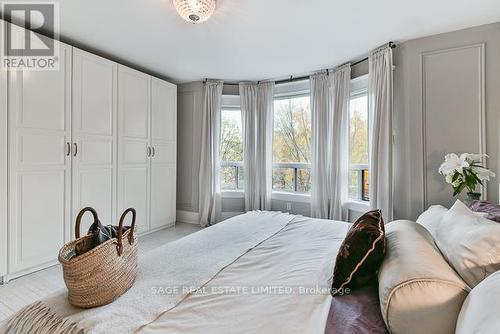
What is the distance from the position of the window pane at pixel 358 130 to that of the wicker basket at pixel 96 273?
3.10 meters

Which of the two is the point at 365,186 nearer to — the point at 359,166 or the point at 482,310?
the point at 359,166

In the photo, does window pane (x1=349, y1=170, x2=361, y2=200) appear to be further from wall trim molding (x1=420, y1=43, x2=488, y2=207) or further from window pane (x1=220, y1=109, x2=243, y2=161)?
window pane (x1=220, y1=109, x2=243, y2=161)

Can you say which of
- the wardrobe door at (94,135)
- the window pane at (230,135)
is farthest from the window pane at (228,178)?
the wardrobe door at (94,135)

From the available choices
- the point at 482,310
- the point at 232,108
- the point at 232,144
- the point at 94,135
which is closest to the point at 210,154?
the point at 232,144

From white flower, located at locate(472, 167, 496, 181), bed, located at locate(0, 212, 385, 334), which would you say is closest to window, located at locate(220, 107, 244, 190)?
bed, located at locate(0, 212, 385, 334)

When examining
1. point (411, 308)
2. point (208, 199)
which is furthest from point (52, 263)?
point (411, 308)

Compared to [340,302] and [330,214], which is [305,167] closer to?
[330,214]

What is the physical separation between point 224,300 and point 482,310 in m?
0.82

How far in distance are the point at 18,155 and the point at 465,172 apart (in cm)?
399

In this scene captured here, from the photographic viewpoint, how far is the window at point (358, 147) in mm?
3344

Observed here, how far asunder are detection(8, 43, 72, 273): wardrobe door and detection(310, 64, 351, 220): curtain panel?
3066 millimetres

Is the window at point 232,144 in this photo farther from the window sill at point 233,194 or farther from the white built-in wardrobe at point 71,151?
the white built-in wardrobe at point 71,151

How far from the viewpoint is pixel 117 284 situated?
104 centimetres

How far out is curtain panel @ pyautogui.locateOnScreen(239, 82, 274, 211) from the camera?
4086mm
